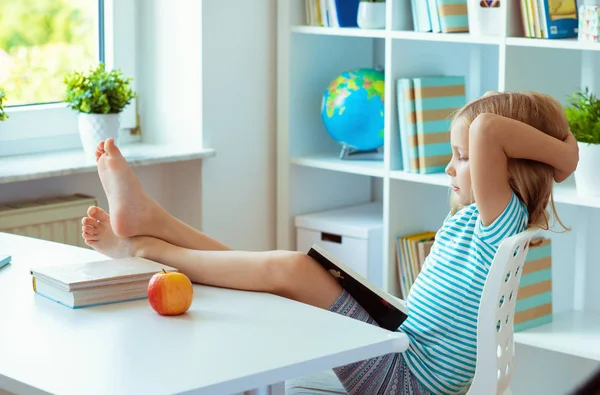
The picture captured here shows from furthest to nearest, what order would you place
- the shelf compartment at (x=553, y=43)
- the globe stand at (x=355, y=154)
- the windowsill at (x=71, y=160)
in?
the globe stand at (x=355, y=154) → the windowsill at (x=71, y=160) → the shelf compartment at (x=553, y=43)

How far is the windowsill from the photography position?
99.7 inches

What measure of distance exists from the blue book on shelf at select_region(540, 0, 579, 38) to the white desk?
1204mm

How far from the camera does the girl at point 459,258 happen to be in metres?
1.71

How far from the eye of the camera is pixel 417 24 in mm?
2783

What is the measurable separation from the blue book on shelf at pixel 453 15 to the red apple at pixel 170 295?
1.44 m

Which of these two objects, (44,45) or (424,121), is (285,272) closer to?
(424,121)

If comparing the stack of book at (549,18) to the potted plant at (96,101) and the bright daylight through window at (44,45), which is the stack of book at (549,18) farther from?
the bright daylight through window at (44,45)

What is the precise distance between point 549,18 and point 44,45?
144 cm

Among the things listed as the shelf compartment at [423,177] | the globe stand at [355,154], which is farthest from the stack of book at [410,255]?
the globe stand at [355,154]

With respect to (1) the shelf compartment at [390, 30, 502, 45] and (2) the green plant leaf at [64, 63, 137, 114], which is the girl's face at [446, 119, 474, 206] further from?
(2) the green plant leaf at [64, 63, 137, 114]

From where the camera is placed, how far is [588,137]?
7.77 feet

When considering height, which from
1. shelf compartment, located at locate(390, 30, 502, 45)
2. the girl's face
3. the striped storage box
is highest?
shelf compartment, located at locate(390, 30, 502, 45)

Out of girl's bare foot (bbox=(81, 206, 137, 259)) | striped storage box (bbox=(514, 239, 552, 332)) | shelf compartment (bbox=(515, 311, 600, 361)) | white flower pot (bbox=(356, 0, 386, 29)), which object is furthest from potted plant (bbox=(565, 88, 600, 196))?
girl's bare foot (bbox=(81, 206, 137, 259))

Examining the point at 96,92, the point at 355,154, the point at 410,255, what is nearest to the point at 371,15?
the point at 355,154
